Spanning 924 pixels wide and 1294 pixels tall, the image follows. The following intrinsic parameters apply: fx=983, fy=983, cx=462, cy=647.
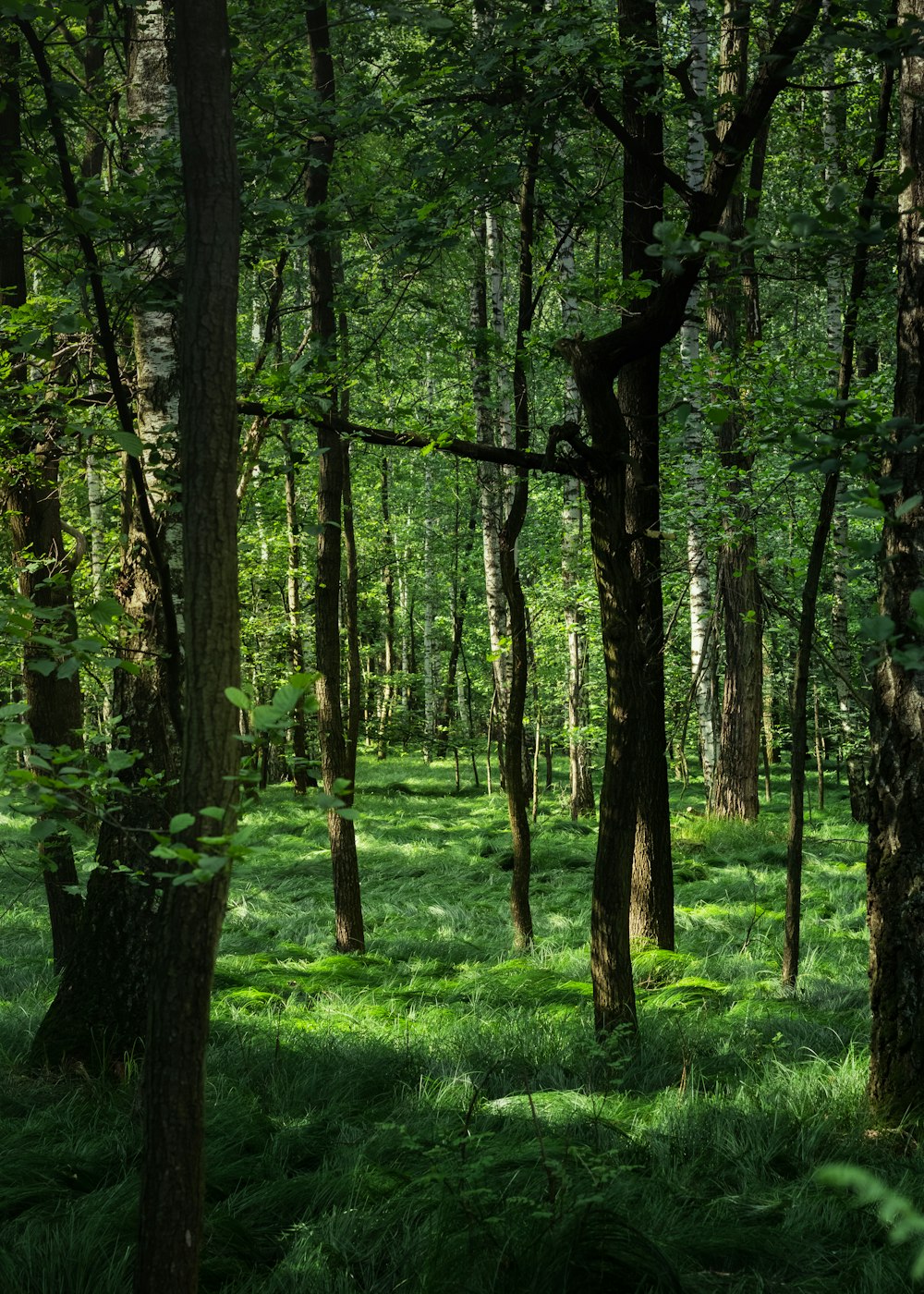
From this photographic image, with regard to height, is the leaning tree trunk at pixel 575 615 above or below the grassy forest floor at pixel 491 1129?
above

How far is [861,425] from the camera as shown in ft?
6.66

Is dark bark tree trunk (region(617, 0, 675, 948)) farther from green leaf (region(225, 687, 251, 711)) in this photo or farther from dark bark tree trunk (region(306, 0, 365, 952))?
green leaf (region(225, 687, 251, 711))

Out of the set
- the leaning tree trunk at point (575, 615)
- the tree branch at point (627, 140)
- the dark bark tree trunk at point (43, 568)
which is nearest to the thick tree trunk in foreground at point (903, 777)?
the tree branch at point (627, 140)

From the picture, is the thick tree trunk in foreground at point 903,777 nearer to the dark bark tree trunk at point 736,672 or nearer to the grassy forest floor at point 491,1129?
the grassy forest floor at point 491,1129

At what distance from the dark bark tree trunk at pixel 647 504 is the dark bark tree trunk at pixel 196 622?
3737 millimetres

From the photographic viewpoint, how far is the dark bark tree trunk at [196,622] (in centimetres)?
221

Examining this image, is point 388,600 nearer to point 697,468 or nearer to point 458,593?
point 458,593

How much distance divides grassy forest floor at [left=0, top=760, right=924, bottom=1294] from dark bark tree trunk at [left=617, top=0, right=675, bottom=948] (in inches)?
21.1

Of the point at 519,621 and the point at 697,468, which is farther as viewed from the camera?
the point at 697,468

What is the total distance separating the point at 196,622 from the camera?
7.28 feet

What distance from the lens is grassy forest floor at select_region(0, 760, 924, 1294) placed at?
2.91 m

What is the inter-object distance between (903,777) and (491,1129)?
216 centimetres

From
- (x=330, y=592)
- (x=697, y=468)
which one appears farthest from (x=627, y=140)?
(x=697, y=468)

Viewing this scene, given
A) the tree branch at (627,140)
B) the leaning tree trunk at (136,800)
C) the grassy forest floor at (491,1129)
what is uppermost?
the tree branch at (627,140)
